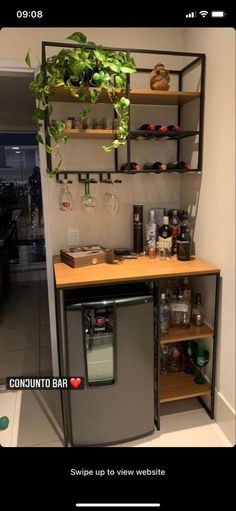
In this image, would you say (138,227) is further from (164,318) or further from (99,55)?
(99,55)

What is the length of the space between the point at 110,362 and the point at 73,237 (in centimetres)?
84

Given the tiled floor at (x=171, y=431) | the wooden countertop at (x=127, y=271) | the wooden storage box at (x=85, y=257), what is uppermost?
the wooden storage box at (x=85, y=257)

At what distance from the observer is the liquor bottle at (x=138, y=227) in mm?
2146

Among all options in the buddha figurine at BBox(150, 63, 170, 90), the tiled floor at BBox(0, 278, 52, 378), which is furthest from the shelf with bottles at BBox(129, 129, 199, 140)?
the tiled floor at BBox(0, 278, 52, 378)

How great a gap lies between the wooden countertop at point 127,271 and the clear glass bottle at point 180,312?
0.84 feet

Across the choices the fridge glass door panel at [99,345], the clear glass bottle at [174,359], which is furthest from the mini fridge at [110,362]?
the clear glass bottle at [174,359]

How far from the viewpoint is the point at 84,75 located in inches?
65.6

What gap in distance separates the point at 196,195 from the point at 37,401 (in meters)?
1.64

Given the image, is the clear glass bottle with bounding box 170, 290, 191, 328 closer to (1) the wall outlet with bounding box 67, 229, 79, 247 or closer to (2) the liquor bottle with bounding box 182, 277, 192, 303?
(2) the liquor bottle with bounding box 182, 277, 192, 303

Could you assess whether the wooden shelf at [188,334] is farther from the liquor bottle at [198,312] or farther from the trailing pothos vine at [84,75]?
the trailing pothos vine at [84,75]

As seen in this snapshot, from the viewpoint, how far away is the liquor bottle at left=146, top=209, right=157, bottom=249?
208 cm
